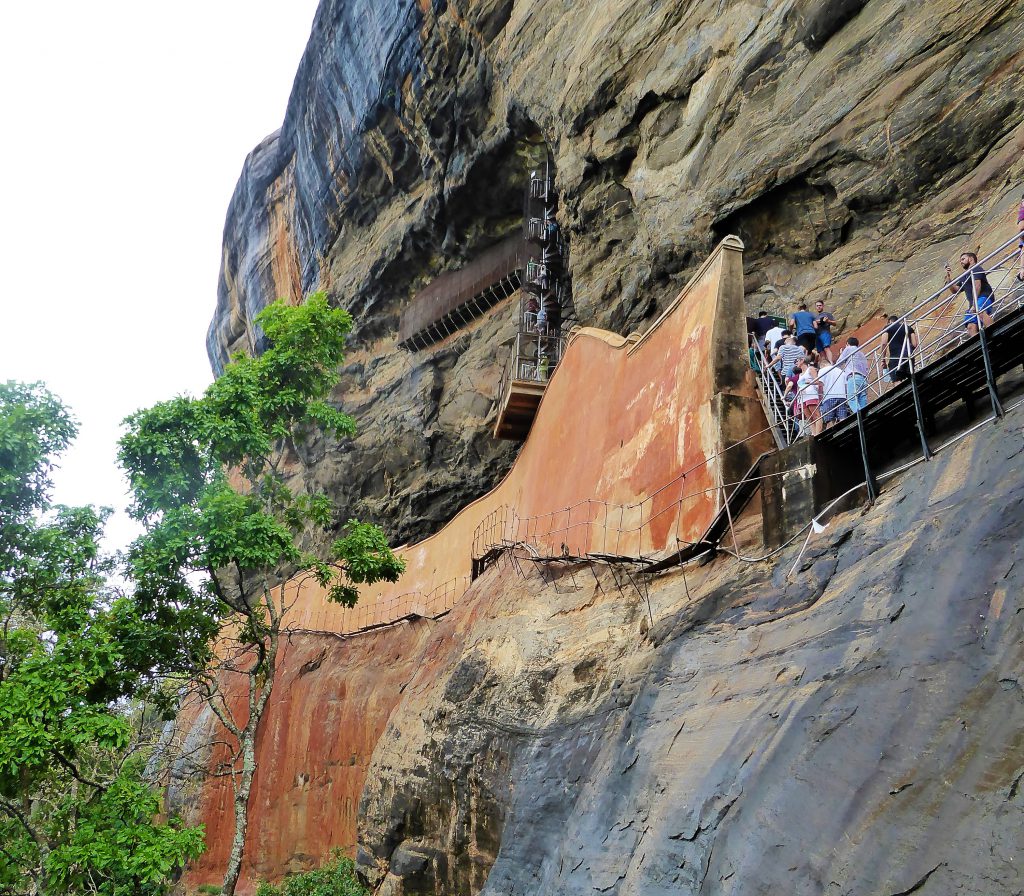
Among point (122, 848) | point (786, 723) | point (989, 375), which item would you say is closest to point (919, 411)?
point (989, 375)

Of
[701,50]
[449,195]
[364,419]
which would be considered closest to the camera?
[701,50]

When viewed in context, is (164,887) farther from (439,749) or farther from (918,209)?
(918,209)

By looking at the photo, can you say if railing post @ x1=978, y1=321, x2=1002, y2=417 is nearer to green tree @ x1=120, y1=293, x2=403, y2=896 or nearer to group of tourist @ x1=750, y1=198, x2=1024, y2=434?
group of tourist @ x1=750, y1=198, x2=1024, y2=434

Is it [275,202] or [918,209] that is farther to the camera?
[275,202]

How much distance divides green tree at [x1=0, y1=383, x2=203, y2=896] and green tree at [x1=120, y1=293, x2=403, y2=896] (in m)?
0.74

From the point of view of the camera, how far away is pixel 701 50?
14.5 metres

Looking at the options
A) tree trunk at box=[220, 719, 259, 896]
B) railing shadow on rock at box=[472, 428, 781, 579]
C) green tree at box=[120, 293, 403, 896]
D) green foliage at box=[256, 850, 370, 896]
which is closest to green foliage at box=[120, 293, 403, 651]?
green tree at box=[120, 293, 403, 896]

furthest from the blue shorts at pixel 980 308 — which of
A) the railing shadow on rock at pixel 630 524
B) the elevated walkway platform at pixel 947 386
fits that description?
the railing shadow on rock at pixel 630 524

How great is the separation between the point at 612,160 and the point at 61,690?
37.9 feet

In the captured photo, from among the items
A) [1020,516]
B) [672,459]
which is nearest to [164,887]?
[672,459]

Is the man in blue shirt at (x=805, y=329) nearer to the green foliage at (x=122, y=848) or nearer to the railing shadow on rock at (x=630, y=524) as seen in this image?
the railing shadow on rock at (x=630, y=524)

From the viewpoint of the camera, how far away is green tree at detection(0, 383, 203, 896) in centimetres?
1020

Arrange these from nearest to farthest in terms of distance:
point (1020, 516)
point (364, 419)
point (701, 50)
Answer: point (1020, 516)
point (701, 50)
point (364, 419)

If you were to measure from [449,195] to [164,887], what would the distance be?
16990 mm
